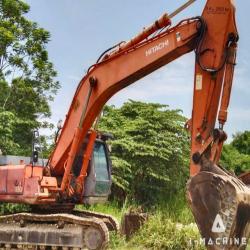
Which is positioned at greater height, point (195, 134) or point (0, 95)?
point (0, 95)

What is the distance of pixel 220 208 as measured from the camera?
7156 mm

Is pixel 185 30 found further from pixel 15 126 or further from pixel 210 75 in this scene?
pixel 15 126

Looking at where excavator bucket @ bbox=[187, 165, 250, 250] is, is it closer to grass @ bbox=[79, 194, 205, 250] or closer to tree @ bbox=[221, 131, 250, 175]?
grass @ bbox=[79, 194, 205, 250]

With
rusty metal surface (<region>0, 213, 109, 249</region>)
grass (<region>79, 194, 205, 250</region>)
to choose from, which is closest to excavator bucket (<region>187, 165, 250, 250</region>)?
rusty metal surface (<region>0, 213, 109, 249</region>)

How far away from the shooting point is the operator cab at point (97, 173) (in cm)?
1048

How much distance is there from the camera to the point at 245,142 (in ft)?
141

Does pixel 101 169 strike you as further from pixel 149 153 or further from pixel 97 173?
pixel 149 153

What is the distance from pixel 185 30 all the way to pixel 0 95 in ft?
54.2

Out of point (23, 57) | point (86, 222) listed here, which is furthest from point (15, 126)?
point (86, 222)

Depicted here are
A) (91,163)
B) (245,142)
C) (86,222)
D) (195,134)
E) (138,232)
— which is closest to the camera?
(195,134)

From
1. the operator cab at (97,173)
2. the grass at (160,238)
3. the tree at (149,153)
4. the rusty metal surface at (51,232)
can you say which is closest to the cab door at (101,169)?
the operator cab at (97,173)

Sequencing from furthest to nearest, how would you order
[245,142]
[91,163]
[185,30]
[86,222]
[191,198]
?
[245,142] < [91,163] < [86,222] < [185,30] < [191,198]

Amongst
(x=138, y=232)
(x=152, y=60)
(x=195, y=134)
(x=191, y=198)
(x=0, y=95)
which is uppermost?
(x=0, y=95)

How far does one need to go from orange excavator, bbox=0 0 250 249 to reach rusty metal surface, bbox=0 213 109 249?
0.02 meters
